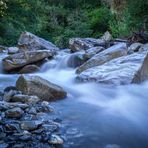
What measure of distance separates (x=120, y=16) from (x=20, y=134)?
17.1 m

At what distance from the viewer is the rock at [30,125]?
503 cm

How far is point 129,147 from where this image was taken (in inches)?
182

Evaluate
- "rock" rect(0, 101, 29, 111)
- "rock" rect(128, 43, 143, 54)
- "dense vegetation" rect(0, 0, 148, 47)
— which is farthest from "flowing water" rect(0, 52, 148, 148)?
"dense vegetation" rect(0, 0, 148, 47)

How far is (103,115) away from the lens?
611 cm

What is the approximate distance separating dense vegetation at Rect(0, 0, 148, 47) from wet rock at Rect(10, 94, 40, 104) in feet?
26.8

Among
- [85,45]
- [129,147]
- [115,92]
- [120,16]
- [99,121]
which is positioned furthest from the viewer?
[120,16]

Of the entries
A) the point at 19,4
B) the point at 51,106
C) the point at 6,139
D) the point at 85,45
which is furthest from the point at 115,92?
the point at 19,4

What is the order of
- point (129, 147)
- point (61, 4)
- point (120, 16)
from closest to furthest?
point (129, 147) → point (120, 16) → point (61, 4)

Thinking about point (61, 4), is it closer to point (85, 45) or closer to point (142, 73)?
point (85, 45)

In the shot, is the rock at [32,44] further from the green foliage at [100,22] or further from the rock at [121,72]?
the green foliage at [100,22]

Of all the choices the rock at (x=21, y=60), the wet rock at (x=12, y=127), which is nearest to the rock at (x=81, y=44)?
the rock at (x=21, y=60)

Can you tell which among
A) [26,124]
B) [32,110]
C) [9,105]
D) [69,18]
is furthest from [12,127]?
[69,18]

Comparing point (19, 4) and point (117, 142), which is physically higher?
point (19, 4)

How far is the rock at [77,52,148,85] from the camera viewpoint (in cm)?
840
